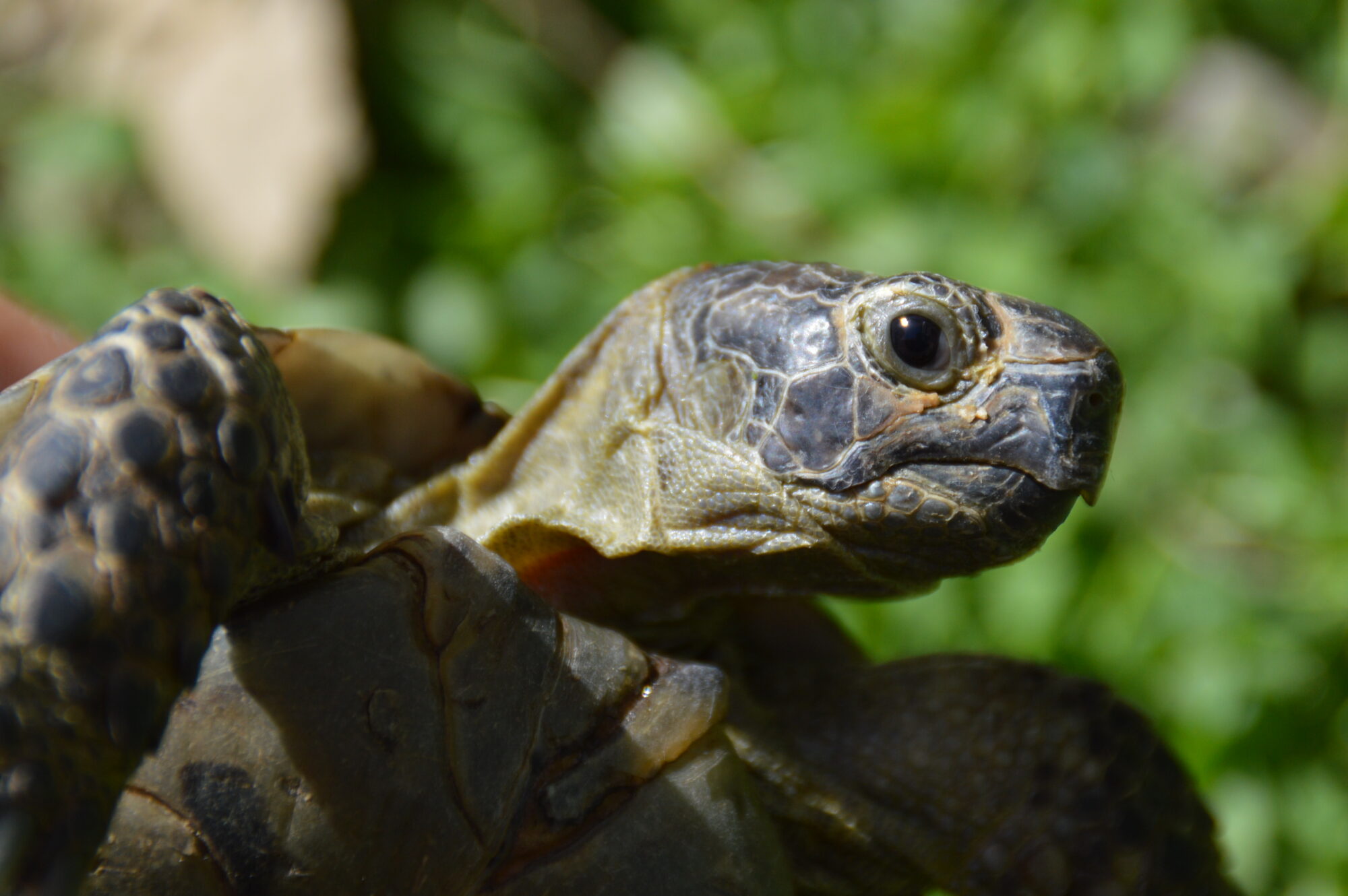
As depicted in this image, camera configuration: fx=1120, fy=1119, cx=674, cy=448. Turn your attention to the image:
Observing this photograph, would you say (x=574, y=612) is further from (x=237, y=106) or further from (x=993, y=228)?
(x=237, y=106)

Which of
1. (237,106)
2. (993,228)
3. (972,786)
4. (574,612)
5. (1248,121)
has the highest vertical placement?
(1248,121)

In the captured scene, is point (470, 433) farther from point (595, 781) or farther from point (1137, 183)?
point (1137, 183)

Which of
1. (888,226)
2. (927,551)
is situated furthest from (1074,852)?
(888,226)

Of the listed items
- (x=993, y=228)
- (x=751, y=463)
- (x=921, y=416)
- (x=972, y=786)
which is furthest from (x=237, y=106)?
(x=972, y=786)

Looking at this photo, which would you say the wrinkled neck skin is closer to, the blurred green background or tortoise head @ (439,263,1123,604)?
tortoise head @ (439,263,1123,604)

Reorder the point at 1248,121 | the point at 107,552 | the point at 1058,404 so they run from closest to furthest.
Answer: the point at 107,552, the point at 1058,404, the point at 1248,121

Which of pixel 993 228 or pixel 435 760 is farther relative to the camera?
pixel 993 228
